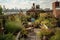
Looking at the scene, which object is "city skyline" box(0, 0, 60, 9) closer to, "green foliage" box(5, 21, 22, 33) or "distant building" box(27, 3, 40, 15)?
"distant building" box(27, 3, 40, 15)

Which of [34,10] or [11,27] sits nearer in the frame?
[11,27]

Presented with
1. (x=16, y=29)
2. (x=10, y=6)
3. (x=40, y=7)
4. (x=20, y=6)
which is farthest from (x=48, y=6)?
(x=16, y=29)

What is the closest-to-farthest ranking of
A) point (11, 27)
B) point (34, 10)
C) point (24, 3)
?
point (11, 27) < point (34, 10) < point (24, 3)

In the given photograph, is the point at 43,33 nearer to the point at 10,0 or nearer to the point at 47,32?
the point at 47,32

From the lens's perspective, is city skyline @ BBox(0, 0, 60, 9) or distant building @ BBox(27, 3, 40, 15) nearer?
city skyline @ BBox(0, 0, 60, 9)

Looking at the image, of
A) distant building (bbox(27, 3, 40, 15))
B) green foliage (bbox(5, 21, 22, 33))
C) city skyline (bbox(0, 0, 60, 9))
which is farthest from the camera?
distant building (bbox(27, 3, 40, 15))

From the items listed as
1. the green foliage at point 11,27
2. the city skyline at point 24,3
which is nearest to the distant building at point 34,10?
the city skyline at point 24,3

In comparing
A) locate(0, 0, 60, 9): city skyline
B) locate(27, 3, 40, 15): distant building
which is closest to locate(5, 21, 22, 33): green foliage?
locate(0, 0, 60, 9): city skyline

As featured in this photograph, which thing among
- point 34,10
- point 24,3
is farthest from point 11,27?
point 24,3

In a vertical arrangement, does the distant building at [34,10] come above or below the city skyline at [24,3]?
below

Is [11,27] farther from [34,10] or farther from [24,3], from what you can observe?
[24,3]

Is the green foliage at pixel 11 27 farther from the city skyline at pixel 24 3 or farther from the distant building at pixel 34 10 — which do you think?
the distant building at pixel 34 10
